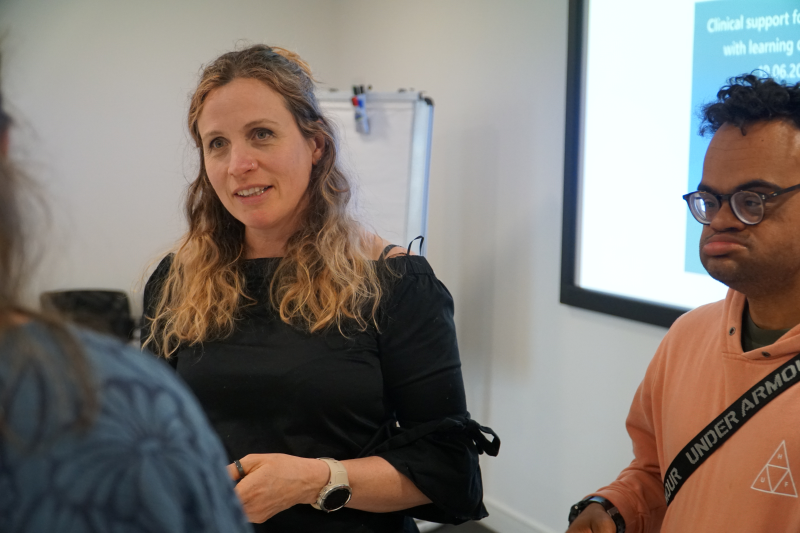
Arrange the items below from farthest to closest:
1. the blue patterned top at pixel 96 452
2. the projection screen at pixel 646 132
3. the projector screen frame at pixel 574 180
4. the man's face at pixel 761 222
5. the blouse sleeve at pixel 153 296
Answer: the projector screen frame at pixel 574 180 < the projection screen at pixel 646 132 < the blouse sleeve at pixel 153 296 < the man's face at pixel 761 222 < the blue patterned top at pixel 96 452

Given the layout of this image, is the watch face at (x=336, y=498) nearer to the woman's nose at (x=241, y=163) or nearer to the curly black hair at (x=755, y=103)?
the woman's nose at (x=241, y=163)

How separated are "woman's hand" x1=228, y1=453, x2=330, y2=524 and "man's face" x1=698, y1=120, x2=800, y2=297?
0.78 metres

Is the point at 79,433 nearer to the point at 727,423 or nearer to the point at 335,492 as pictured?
the point at 335,492

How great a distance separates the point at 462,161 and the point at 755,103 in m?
1.90

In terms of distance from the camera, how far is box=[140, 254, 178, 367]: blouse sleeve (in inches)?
55.7

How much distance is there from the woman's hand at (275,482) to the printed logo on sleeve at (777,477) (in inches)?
27.7

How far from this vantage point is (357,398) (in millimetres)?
1221

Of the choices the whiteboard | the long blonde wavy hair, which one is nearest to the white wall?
A: the whiteboard

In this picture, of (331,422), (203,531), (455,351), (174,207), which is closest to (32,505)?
(203,531)

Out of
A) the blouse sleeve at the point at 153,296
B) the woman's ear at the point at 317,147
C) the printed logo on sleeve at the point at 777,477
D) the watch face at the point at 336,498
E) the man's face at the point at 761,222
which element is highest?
the woman's ear at the point at 317,147

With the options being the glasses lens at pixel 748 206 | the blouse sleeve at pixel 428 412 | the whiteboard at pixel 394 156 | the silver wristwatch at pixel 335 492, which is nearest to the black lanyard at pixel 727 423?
the glasses lens at pixel 748 206

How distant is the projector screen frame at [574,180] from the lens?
2.34m

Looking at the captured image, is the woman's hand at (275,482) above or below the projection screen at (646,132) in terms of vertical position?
below

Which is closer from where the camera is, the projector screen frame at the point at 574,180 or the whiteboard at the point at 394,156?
the projector screen frame at the point at 574,180
